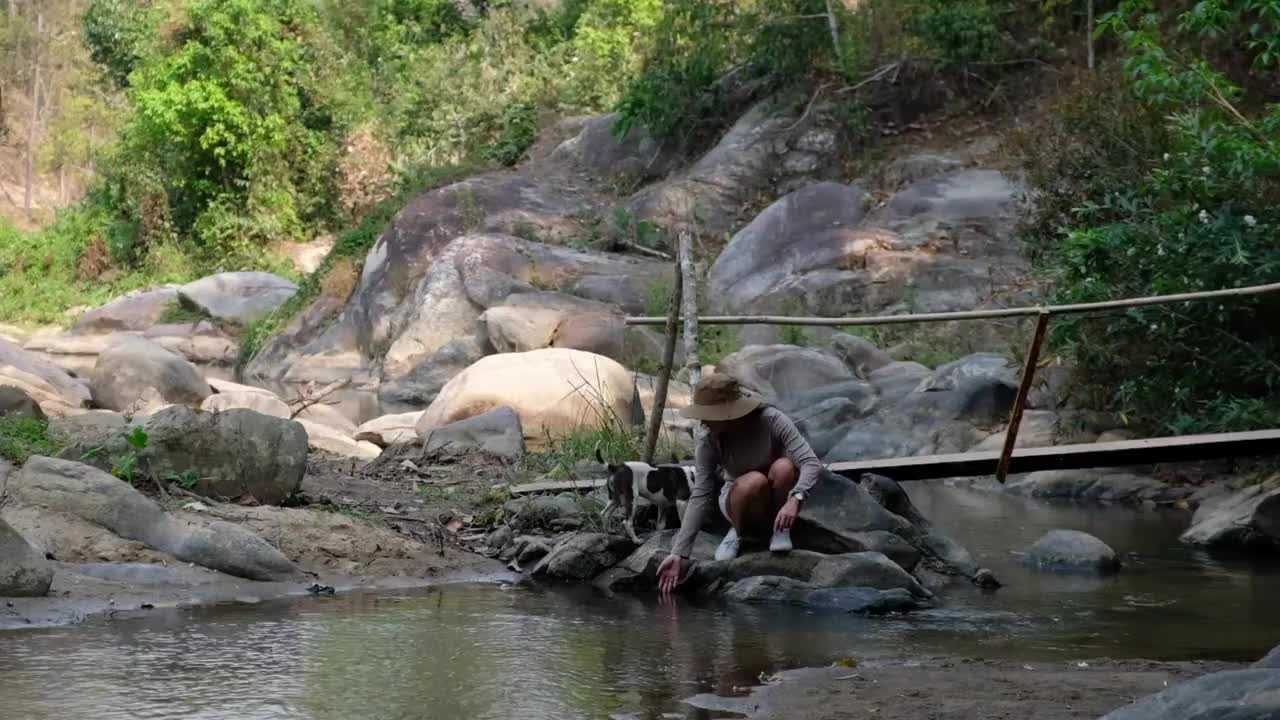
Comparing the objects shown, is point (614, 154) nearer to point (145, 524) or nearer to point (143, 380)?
point (143, 380)

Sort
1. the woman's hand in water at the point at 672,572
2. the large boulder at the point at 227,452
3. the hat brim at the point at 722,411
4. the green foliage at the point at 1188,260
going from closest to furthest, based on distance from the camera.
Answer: the hat brim at the point at 722,411 → the woman's hand in water at the point at 672,572 → the large boulder at the point at 227,452 → the green foliage at the point at 1188,260

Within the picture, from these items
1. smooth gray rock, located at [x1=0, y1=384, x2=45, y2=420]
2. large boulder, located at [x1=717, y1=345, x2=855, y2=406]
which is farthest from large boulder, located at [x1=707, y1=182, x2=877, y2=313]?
smooth gray rock, located at [x1=0, y1=384, x2=45, y2=420]

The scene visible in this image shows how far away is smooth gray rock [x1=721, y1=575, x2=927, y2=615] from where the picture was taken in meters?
6.78

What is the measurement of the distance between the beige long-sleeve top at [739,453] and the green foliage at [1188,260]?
4505 millimetres

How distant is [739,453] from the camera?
7086mm

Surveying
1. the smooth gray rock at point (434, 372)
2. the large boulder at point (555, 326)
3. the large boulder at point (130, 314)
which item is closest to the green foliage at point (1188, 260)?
the large boulder at point (555, 326)

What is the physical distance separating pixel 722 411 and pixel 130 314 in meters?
20.4

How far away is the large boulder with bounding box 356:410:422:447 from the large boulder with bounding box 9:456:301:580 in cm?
486

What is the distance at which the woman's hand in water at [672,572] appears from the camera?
280 inches

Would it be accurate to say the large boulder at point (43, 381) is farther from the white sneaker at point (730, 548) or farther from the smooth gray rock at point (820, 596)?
the smooth gray rock at point (820, 596)

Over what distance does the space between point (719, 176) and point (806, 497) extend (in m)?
14.9

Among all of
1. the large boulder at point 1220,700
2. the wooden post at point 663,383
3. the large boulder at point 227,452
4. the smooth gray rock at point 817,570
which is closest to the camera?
the large boulder at point 1220,700

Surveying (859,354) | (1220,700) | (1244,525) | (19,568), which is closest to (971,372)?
(859,354)

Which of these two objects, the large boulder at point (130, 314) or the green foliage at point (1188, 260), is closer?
the green foliage at point (1188, 260)
